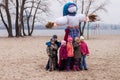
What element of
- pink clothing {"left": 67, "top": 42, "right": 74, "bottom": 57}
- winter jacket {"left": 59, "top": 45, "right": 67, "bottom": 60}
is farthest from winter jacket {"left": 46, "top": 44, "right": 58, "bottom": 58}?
pink clothing {"left": 67, "top": 42, "right": 74, "bottom": 57}

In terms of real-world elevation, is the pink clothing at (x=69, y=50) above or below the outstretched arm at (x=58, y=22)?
below

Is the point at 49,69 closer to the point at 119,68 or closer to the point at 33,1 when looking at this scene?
the point at 119,68

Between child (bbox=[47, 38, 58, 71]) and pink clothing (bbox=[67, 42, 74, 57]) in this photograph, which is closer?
pink clothing (bbox=[67, 42, 74, 57])

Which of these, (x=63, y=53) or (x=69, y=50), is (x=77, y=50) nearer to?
(x=69, y=50)

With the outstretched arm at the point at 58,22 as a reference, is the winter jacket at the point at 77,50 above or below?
below

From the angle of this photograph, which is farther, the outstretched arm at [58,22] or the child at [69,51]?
the outstretched arm at [58,22]

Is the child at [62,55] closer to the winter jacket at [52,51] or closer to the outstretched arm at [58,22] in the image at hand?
the winter jacket at [52,51]

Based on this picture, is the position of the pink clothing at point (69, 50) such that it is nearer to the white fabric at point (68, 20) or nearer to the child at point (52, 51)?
the child at point (52, 51)

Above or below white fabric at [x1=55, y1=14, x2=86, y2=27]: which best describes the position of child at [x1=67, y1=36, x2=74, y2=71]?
below

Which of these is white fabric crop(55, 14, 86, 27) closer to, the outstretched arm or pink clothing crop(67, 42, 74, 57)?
the outstretched arm

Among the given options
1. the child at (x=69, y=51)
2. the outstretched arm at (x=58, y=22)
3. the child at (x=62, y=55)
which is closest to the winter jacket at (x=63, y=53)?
the child at (x=62, y=55)

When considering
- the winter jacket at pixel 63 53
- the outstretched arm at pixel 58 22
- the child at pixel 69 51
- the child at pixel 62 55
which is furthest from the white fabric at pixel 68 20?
the winter jacket at pixel 63 53

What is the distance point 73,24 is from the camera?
10227mm

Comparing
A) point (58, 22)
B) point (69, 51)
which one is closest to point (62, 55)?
point (69, 51)
